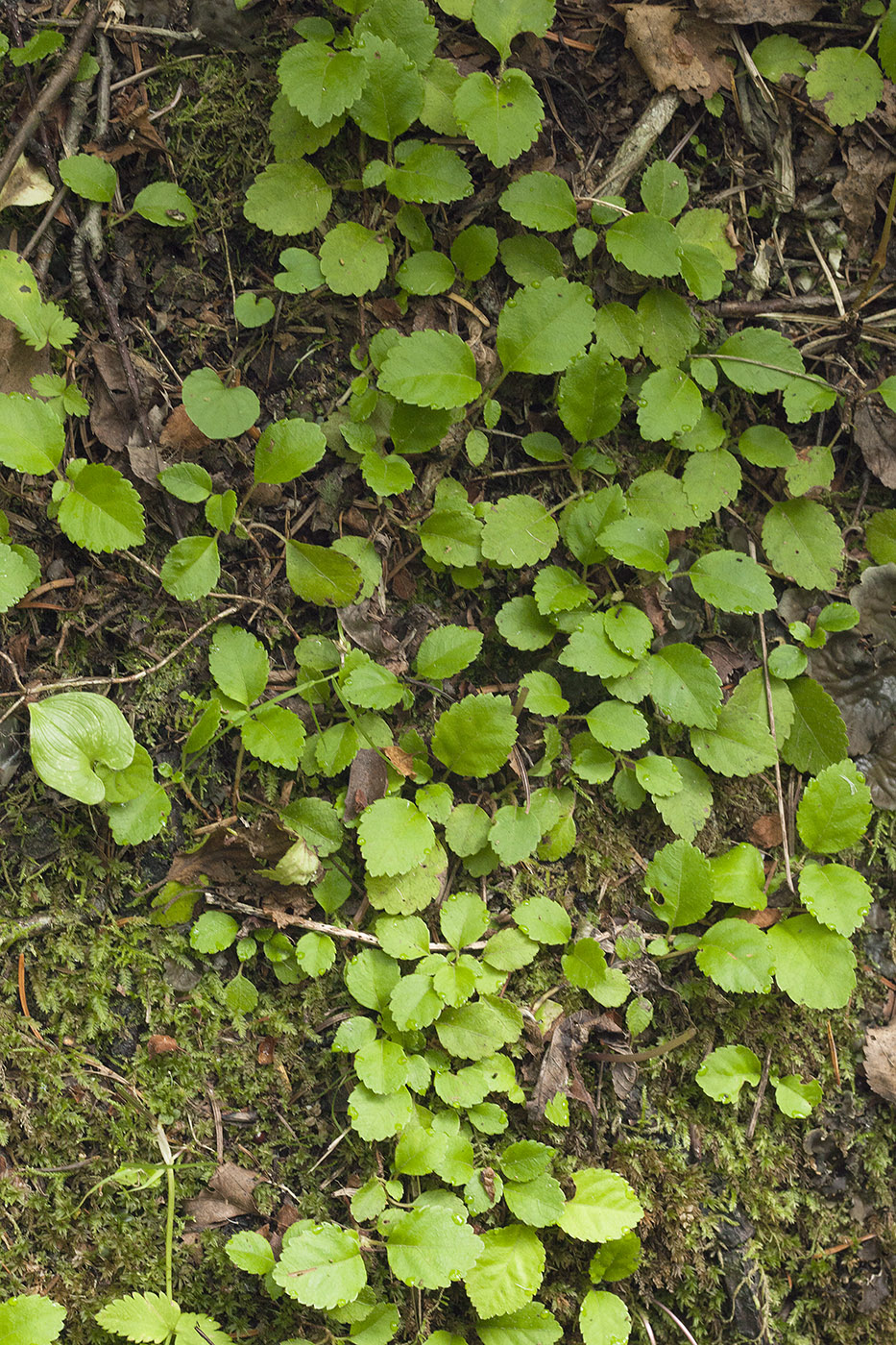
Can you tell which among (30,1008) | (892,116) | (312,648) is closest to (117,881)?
(30,1008)

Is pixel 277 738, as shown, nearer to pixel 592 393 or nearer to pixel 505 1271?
pixel 592 393

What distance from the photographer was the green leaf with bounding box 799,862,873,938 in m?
2.34

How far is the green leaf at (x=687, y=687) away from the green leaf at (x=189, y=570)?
118 centimetres

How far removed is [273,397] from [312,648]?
2.19ft

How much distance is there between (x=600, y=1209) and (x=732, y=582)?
161 cm

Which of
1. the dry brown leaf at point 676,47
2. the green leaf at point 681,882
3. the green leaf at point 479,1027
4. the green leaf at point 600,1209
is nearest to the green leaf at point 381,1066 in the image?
the green leaf at point 479,1027

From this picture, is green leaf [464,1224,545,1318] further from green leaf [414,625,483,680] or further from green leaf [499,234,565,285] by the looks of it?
green leaf [499,234,565,285]

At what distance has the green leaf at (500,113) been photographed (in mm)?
2189

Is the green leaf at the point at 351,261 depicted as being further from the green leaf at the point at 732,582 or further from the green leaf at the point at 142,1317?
the green leaf at the point at 142,1317

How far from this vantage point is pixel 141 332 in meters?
2.27

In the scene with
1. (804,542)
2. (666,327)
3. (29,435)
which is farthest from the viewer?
(804,542)

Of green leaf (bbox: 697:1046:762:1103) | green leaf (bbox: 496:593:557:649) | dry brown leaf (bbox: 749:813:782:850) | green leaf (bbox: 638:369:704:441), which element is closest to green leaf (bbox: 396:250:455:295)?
green leaf (bbox: 638:369:704:441)

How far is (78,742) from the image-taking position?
2102mm

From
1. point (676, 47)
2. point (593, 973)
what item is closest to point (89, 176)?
point (676, 47)
